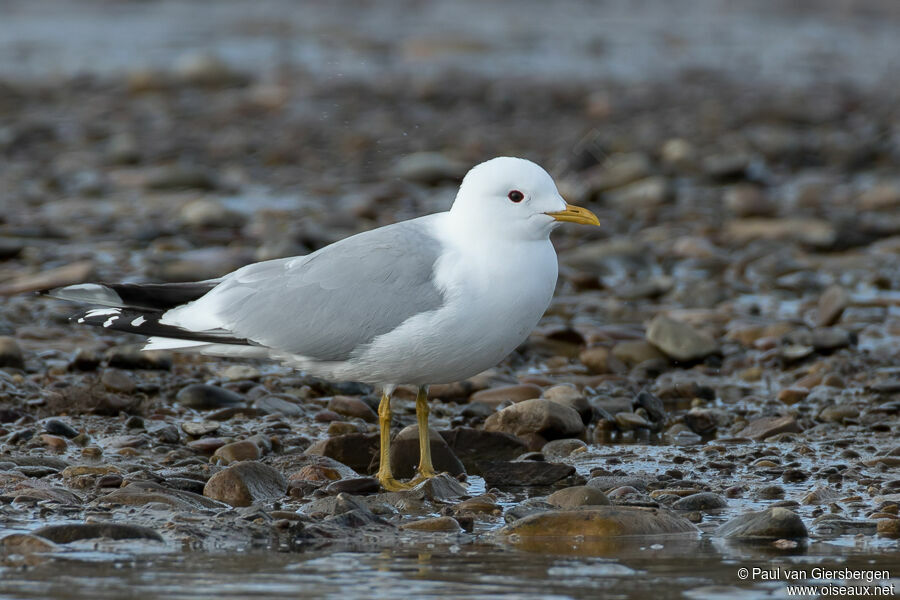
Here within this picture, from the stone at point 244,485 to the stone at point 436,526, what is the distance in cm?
68

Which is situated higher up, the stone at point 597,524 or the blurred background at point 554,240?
the blurred background at point 554,240

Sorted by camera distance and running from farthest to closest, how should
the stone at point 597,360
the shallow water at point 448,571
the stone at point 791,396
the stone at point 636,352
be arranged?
the stone at point 636,352, the stone at point 597,360, the stone at point 791,396, the shallow water at point 448,571

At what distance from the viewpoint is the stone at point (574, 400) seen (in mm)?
6574

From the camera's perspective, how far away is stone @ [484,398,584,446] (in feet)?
20.6

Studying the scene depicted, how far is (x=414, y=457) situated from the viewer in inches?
232

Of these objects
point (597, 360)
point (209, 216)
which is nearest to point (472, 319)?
point (597, 360)

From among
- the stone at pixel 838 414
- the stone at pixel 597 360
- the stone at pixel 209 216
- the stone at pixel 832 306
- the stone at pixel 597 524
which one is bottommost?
the stone at pixel 597 524

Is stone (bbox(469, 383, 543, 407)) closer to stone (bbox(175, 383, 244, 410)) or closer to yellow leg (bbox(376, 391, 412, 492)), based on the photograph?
yellow leg (bbox(376, 391, 412, 492))

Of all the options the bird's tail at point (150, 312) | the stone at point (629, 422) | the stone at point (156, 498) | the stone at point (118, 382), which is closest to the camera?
the stone at point (156, 498)

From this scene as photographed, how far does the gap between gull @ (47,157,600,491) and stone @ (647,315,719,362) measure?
7.20ft

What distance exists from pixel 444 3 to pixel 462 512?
71.1ft

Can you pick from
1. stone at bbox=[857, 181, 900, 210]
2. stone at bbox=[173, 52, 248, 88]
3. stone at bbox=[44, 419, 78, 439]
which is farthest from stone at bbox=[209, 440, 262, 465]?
stone at bbox=[173, 52, 248, 88]

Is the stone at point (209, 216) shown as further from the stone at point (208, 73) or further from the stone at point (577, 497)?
the stone at point (208, 73)

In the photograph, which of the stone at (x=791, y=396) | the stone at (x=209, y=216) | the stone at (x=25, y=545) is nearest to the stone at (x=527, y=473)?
the stone at (x=791, y=396)
